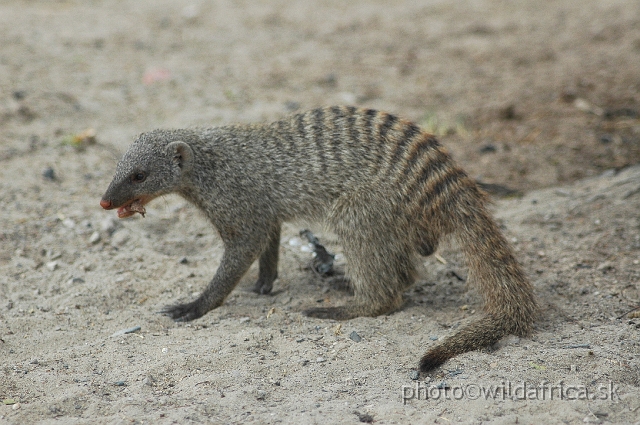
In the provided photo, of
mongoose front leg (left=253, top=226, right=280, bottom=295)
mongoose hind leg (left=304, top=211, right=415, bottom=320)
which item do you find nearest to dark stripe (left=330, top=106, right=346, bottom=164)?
mongoose hind leg (left=304, top=211, right=415, bottom=320)

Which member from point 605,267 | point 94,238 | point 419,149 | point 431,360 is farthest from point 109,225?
point 605,267

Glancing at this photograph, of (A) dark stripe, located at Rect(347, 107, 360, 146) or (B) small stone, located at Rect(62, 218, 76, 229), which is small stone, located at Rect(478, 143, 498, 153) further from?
(B) small stone, located at Rect(62, 218, 76, 229)

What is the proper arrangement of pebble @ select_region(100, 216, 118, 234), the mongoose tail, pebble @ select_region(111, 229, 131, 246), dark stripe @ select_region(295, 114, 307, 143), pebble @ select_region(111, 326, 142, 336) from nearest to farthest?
the mongoose tail < pebble @ select_region(111, 326, 142, 336) < dark stripe @ select_region(295, 114, 307, 143) < pebble @ select_region(111, 229, 131, 246) < pebble @ select_region(100, 216, 118, 234)

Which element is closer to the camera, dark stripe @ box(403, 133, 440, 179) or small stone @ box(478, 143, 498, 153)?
dark stripe @ box(403, 133, 440, 179)

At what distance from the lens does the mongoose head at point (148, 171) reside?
4.11 m

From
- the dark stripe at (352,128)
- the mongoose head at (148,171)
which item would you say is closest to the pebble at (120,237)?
the mongoose head at (148,171)

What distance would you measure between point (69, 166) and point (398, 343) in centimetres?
340

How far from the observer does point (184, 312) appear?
4.20 meters

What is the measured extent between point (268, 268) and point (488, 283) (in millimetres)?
1476

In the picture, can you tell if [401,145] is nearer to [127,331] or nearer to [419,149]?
[419,149]

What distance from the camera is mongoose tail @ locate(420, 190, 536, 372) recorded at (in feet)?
11.8

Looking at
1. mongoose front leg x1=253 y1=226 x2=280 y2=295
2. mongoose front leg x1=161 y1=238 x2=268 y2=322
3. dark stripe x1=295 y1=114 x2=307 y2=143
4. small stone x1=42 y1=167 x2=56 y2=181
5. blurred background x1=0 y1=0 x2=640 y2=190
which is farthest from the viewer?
blurred background x1=0 y1=0 x2=640 y2=190

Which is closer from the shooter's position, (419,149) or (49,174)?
(419,149)

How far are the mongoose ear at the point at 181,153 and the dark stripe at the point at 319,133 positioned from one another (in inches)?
30.5
